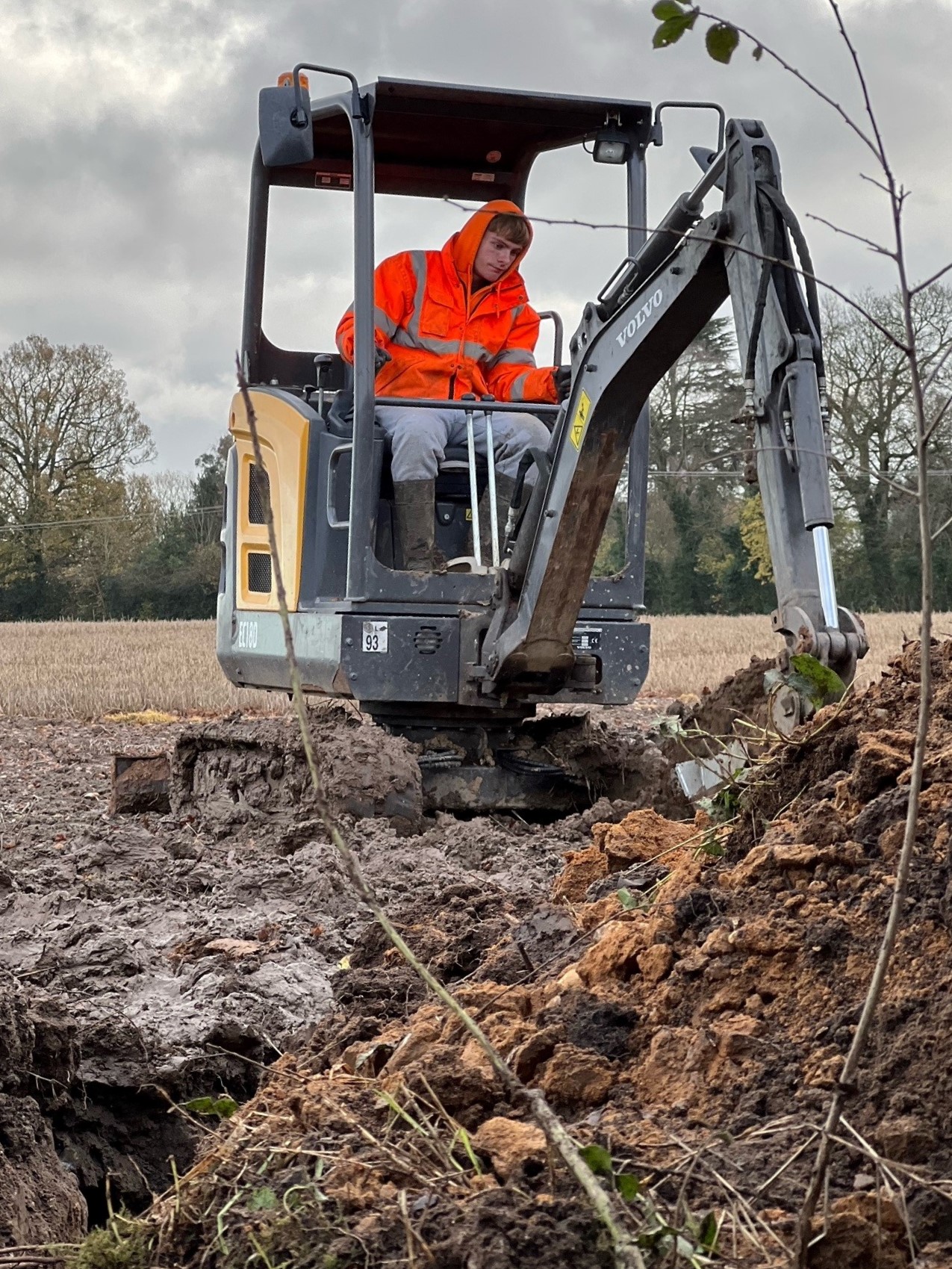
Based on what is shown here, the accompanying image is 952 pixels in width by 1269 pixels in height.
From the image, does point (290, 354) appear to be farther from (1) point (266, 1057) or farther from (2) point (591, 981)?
(2) point (591, 981)

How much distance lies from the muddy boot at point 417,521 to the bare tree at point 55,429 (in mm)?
33243

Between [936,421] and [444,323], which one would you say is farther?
[444,323]

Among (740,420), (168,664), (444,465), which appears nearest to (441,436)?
(444,465)

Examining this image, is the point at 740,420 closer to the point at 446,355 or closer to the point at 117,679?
the point at 446,355

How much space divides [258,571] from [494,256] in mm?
2056

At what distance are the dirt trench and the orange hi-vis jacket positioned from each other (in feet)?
5.53

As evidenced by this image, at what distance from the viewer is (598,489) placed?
219 inches

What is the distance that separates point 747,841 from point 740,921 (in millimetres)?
453

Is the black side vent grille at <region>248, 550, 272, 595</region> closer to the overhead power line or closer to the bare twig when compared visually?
the bare twig

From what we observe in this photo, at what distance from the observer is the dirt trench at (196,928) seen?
294cm

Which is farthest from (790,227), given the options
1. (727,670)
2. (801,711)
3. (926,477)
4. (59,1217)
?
(727,670)

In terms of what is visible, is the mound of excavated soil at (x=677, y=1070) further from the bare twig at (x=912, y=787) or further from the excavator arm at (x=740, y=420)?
the excavator arm at (x=740, y=420)

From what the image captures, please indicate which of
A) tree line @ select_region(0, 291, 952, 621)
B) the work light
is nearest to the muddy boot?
the work light

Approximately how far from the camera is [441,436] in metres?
6.25
